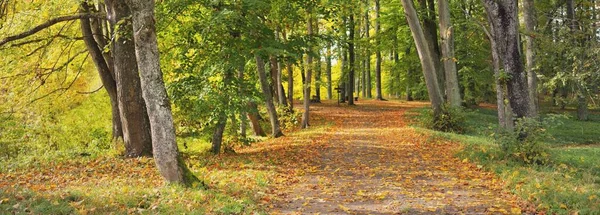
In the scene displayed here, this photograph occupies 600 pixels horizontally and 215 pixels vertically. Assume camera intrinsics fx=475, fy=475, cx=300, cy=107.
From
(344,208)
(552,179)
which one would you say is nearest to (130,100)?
(344,208)

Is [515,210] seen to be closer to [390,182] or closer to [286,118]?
[390,182]

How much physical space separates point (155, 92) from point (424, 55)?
1193 centimetres

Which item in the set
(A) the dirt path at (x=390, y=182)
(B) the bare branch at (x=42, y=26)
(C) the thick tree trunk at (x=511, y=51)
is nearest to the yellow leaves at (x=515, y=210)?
(A) the dirt path at (x=390, y=182)

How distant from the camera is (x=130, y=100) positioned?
37.6ft

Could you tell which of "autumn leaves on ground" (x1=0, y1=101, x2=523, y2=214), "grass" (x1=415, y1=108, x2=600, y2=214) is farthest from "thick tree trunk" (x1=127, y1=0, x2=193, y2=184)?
"grass" (x1=415, y1=108, x2=600, y2=214)

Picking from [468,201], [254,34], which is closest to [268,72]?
[254,34]

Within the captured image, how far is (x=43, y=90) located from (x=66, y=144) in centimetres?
263

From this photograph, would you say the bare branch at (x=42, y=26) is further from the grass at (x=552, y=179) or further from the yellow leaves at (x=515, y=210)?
the yellow leaves at (x=515, y=210)

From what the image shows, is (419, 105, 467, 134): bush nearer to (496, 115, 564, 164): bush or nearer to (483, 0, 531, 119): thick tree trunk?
(483, 0, 531, 119): thick tree trunk

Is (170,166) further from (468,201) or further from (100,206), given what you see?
(468,201)

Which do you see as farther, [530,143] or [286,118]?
[286,118]

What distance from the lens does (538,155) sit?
9.54 m

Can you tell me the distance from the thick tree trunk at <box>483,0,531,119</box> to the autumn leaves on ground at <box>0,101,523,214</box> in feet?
5.61

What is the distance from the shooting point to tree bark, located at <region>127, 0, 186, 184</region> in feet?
24.1
